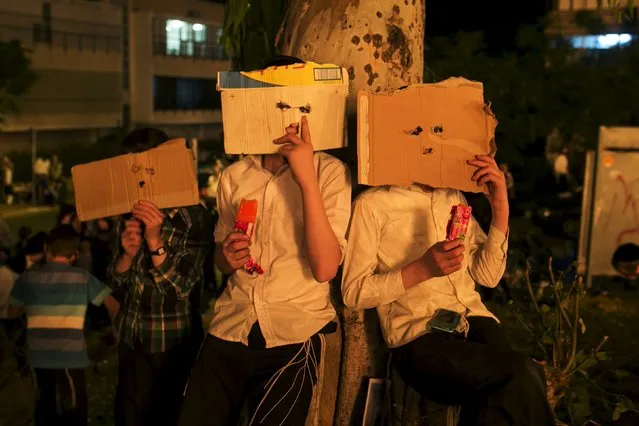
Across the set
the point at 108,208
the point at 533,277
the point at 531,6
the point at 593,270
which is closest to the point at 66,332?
the point at 108,208

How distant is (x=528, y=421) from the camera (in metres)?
3.23

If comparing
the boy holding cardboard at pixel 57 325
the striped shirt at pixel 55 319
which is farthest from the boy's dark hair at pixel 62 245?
the striped shirt at pixel 55 319

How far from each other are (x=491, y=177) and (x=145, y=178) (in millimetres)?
1367

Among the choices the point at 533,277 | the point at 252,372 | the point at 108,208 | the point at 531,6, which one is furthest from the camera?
the point at 531,6

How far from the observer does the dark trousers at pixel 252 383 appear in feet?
11.3

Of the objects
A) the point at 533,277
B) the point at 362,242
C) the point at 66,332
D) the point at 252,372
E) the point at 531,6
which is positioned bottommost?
the point at 533,277

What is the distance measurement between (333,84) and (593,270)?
333 inches

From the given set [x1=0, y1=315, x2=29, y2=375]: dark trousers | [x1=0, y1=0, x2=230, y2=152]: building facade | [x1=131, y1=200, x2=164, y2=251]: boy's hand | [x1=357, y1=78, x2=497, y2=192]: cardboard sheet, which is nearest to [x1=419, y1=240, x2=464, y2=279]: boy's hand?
[x1=357, y1=78, x2=497, y2=192]: cardboard sheet

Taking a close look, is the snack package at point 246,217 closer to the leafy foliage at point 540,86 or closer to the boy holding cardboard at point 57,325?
the boy holding cardboard at point 57,325

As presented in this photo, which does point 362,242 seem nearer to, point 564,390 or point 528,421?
point 528,421

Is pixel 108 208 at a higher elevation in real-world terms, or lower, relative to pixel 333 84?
lower

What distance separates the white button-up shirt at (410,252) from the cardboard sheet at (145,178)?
0.72 meters

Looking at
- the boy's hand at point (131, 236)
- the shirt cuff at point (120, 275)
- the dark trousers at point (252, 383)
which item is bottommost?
the dark trousers at point (252, 383)

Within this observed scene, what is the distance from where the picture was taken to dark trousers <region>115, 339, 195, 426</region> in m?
4.02
